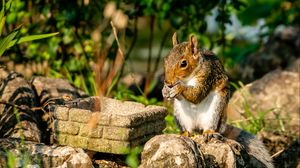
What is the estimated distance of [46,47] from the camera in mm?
8531

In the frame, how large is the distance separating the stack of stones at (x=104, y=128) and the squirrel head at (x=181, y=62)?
9.5 inches

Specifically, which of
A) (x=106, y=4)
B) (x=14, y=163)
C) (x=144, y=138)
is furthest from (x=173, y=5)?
(x=14, y=163)

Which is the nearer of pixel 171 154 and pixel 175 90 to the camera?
pixel 171 154

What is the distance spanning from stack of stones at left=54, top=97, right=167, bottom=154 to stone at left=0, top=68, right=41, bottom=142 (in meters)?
0.42

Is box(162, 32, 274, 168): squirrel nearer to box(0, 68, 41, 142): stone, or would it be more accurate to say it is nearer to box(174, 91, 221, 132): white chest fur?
box(174, 91, 221, 132): white chest fur

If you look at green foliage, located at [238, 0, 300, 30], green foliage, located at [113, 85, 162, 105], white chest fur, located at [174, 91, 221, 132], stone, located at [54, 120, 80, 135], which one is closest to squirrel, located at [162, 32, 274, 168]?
white chest fur, located at [174, 91, 221, 132]

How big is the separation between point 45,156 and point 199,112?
1.26 metres

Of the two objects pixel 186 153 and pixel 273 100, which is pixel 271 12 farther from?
pixel 186 153

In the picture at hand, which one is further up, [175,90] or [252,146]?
[175,90]

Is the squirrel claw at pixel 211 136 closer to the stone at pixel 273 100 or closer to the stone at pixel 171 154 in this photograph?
the stone at pixel 171 154

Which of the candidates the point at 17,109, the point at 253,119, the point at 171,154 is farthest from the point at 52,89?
the point at 171,154

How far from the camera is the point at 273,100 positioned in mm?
8516

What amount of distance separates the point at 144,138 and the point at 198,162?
0.59 m

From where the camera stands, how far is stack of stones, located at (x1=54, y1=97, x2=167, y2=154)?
5520 mm
